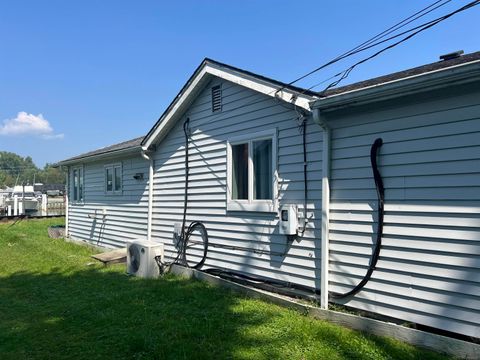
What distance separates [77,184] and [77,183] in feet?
0.12

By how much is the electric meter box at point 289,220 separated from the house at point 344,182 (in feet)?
0.33

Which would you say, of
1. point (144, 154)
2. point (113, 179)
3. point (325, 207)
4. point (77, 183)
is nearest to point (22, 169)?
point (77, 183)

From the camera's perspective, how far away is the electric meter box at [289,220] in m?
5.84

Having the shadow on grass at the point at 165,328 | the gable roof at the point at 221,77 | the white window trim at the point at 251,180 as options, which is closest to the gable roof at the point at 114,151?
the gable roof at the point at 221,77

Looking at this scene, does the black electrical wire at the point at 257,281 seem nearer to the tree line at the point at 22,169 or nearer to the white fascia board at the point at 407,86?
the white fascia board at the point at 407,86

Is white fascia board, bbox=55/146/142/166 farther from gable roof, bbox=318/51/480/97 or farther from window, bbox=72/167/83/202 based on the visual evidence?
gable roof, bbox=318/51/480/97

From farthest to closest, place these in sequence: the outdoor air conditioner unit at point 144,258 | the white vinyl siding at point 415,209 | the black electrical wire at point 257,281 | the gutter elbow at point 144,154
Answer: the gutter elbow at point 144,154, the outdoor air conditioner unit at point 144,258, the black electrical wire at point 257,281, the white vinyl siding at point 415,209

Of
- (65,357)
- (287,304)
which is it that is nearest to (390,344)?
(287,304)

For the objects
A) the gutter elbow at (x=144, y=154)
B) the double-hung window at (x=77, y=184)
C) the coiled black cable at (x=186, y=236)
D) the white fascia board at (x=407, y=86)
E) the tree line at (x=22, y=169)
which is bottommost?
the coiled black cable at (x=186, y=236)

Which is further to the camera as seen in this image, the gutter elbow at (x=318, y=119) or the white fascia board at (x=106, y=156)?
the white fascia board at (x=106, y=156)

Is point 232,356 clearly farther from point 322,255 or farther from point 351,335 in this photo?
point 322,255

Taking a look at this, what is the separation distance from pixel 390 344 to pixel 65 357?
11.4 feet

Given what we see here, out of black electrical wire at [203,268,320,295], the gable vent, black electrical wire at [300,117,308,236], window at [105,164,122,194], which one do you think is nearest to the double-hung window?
window at [105,164,122,194]

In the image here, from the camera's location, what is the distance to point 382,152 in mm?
4910
